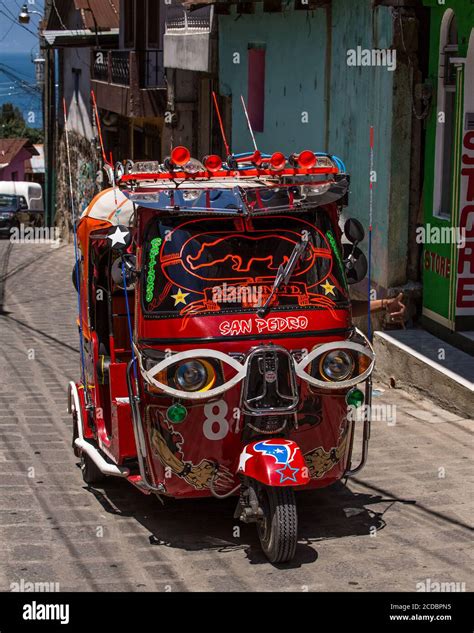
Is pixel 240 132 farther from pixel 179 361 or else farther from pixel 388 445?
pixel 179 361

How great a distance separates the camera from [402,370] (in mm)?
12992

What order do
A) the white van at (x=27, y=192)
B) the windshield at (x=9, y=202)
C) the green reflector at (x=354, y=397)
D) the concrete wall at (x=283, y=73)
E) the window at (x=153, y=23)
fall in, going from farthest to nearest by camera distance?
the white van at (x=27, y=192) < the windshield at (x=9, y=202) < the window at (x=153, y=23) < the concrete wall at (x=283, y=73) < the green reflector at (x=354, y=397)

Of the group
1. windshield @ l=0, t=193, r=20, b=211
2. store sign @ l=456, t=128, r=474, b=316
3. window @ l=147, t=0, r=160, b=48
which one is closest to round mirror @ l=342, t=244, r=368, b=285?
store sign @ l=456, t=128, r=474, b=316

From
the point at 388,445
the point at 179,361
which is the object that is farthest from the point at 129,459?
the point at 388,445

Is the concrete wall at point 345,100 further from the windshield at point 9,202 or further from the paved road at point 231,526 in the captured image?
the windshield at point 9,202

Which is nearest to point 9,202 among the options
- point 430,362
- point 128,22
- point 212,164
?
point 128,22

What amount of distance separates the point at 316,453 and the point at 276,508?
0.74m

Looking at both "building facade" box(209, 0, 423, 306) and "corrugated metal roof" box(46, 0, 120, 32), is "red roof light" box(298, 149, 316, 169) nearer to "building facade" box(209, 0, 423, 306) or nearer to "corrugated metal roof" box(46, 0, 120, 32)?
"building facade" box(209, 0, 423, 306)

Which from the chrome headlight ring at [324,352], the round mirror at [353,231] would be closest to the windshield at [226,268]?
the chrome headlight ring at [324,352]

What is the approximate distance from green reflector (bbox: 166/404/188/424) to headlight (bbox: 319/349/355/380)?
972 millimetres

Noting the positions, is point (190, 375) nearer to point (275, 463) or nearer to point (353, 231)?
point (275, 463)

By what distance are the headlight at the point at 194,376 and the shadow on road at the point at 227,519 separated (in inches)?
45.7

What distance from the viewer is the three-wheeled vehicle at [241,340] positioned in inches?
307

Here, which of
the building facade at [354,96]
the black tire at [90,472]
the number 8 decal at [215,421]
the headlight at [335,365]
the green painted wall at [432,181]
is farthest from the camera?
the building facade at [354,96]
